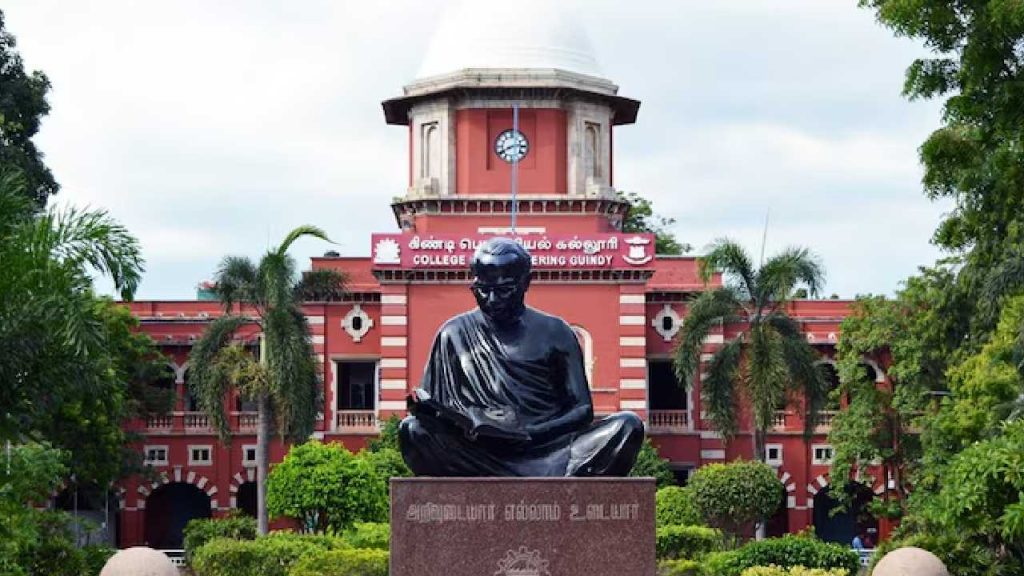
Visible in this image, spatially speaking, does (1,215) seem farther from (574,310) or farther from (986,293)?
(574,310)

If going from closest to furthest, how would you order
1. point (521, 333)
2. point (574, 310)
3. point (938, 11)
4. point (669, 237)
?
point (521, 333) → point (938, 11) → point (574, 310) → point (669, 237)

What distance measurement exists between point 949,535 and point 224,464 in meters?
25.7

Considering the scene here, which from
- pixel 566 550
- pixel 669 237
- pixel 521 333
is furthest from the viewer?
pixel 669 237

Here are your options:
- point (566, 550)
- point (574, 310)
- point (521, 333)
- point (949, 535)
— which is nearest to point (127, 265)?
point (521, 333)

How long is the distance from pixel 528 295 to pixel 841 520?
11355mm

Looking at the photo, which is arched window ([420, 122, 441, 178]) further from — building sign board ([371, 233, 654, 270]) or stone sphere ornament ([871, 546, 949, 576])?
stone sphere ornament ([871, 546, 949, 576])

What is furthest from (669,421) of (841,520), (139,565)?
(139,565)

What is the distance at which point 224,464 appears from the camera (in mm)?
44625

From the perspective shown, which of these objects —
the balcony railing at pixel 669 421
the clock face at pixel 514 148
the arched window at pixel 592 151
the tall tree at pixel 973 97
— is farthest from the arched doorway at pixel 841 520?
the tall tree at pixel 973 97

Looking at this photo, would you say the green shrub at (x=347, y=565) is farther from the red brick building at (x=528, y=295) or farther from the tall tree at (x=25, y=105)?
the red brick building at (x=528, y=295)

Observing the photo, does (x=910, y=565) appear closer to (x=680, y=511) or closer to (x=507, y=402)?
(x=507, y=402)

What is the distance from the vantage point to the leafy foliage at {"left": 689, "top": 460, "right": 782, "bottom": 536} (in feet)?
110

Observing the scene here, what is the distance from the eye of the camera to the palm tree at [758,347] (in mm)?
35656

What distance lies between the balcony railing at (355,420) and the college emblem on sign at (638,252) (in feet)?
23.4
